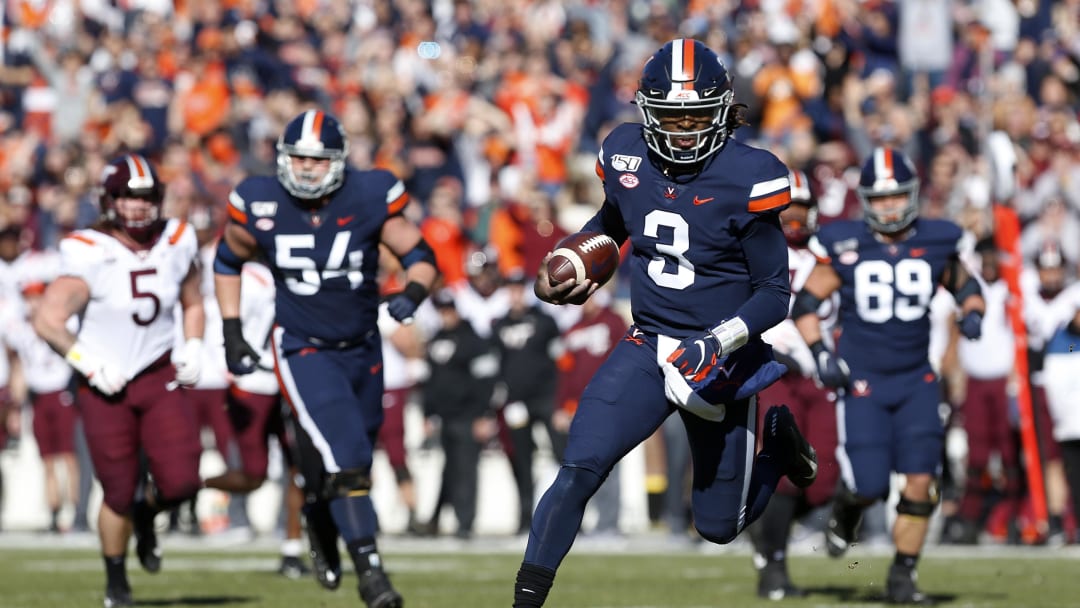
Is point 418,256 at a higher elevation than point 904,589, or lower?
higher

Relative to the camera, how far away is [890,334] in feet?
29.3

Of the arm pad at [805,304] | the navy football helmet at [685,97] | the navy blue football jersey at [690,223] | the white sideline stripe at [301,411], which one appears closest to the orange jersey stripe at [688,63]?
the navy football helmet at [685,97]

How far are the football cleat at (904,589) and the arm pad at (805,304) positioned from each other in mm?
1215

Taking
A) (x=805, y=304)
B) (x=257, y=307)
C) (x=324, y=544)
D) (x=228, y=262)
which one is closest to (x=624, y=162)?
(x=228, y=262)

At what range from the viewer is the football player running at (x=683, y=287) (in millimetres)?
6043

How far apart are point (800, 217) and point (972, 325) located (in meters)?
1.28

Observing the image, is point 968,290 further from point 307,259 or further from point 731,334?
point 731,334

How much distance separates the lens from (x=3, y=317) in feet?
48.3

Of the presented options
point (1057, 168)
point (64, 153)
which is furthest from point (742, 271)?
point (64, 153)

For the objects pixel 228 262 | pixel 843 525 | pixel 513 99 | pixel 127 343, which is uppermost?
pixel 513 99

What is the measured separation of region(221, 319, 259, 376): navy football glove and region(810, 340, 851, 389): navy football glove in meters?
2.42

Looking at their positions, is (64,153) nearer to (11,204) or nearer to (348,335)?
(11,204)

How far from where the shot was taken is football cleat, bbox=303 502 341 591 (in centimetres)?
852

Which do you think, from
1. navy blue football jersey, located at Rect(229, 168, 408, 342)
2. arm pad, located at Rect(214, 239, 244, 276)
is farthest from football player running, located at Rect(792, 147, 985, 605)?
arm pad, located at Rect(214, 239, 244, 276)
